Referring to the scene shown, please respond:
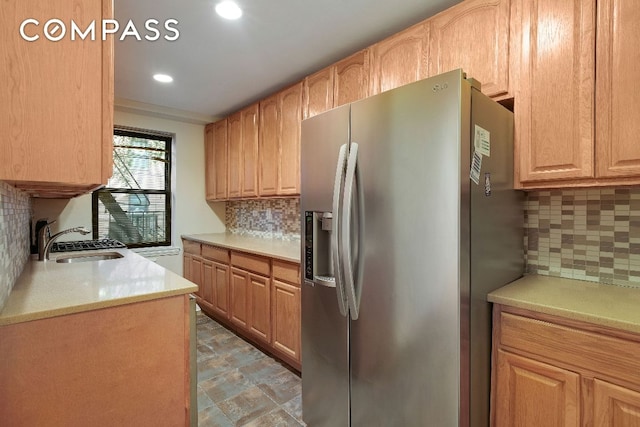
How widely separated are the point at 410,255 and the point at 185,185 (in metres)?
3.49

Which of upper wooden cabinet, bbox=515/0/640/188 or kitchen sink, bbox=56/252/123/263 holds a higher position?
upper wooden cabinet, bbox=515/0/640/188

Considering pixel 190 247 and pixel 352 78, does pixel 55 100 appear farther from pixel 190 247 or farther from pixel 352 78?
pixel 190 247

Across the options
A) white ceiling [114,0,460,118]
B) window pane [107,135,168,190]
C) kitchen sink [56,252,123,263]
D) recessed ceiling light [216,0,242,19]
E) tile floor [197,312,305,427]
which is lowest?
tile floor [197,312,305,427]

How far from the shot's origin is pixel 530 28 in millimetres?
1425

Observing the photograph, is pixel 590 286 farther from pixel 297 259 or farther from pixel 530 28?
pixel 297 259

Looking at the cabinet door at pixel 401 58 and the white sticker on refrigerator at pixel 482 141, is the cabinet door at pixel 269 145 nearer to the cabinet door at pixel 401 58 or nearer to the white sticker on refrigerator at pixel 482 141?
the cabinet door at pixel 401 58

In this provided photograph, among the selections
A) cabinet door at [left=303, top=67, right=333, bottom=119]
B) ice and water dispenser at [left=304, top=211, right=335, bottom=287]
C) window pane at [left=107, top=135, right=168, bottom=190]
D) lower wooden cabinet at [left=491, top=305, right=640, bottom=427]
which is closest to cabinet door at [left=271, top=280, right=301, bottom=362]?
ice and water dispenser at [left=304, top=211, right=335, bottom=287]

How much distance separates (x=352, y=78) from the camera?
2.20 metres

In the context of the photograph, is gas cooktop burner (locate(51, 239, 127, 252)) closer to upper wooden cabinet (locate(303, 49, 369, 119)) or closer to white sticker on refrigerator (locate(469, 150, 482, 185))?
upper wooden cabinet (locate(303, 49, 369, 119))

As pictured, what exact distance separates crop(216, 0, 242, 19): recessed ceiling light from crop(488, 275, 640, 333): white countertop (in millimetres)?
1973

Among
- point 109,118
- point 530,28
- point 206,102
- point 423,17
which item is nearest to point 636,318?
point 530,28

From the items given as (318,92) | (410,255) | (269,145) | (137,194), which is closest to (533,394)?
(410,255)

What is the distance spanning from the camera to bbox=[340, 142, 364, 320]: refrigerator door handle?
136 cm

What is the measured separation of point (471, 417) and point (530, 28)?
1.69 metres
